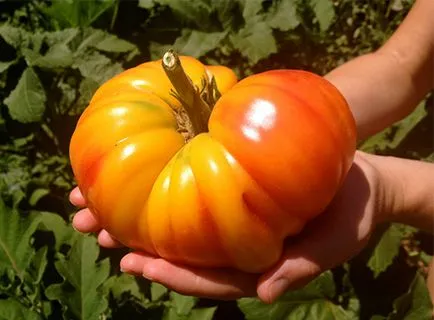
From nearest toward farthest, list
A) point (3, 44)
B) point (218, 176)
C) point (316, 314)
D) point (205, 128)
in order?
point (218, 176) < point (205, 128) < point (316, 314) < point (3, 44)

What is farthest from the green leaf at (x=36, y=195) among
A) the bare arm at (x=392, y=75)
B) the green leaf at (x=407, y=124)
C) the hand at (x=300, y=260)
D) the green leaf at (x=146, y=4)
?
the green leaf at (x=407, y=124)

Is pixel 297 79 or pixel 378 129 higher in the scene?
pixel 297 79

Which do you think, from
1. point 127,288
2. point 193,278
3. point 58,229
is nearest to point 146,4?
point 58,229

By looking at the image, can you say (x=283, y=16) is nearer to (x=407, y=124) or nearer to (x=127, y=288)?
(x=407, y=124)

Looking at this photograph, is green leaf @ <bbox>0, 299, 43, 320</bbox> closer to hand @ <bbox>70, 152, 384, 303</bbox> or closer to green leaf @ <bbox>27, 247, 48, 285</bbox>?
green leaf @ <bbox>27, 247, 48, 285</bbox>

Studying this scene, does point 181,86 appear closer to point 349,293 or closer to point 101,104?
point 101,104

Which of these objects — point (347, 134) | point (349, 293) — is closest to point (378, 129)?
point (349, 293)
